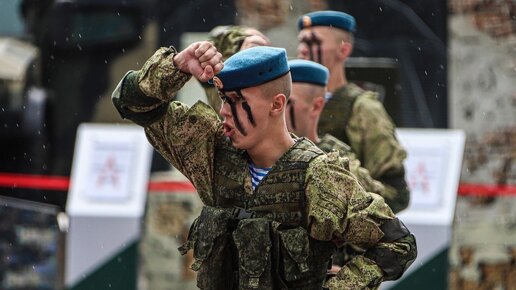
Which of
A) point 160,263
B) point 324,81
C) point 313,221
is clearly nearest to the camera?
point 313,221

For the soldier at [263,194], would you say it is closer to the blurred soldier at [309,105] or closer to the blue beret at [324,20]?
the blurred soldier at [309,105]

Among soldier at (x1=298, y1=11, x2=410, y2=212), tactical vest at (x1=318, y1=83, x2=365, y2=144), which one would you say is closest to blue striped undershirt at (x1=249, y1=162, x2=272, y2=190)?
soldier at (x1=298, y1=11, x2=410, y2=212)

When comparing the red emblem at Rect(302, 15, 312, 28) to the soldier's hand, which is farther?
the red emblem at Rect(302, 15, 312, 28)

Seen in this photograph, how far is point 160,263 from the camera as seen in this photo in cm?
973

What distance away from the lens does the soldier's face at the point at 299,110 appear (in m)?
6.34

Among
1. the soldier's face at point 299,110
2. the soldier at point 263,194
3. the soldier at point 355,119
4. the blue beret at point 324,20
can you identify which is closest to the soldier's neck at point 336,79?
the soldier at point 355,119

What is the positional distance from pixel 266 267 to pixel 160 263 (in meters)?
4.91

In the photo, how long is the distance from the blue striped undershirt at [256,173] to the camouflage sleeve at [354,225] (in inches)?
6.9

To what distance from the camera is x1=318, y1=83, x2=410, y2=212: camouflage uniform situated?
6.77 metres

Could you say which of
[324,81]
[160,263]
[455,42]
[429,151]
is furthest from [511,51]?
[324,81]

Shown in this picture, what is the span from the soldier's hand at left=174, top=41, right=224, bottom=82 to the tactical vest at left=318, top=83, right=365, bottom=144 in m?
2.28

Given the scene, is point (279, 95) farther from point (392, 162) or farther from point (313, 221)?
point (392, 162)

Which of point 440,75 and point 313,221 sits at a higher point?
point 313,221

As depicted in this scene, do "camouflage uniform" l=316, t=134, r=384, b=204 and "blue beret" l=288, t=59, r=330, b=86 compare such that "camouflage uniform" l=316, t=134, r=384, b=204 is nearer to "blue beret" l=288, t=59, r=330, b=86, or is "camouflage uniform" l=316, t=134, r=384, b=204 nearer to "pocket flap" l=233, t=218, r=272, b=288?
"blue beret" l=288, t=59, r=330, b=86
